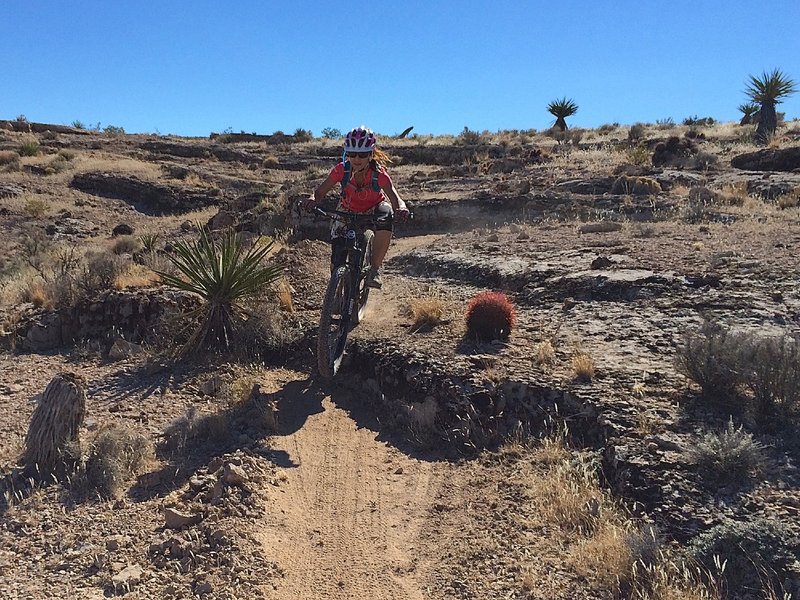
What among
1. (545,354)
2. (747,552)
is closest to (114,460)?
(545,354)

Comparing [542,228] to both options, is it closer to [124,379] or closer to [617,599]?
[124,379]

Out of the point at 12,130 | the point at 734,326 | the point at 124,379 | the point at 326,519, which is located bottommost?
Answer: the point at 326,519

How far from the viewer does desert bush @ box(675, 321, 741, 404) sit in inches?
162

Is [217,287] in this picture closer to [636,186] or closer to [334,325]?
[334,325]

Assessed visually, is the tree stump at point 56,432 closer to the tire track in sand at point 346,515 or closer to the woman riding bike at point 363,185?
the tire track in sand at point 346,515

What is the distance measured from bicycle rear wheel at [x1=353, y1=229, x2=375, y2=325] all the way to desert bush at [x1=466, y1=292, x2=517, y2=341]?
1.16m

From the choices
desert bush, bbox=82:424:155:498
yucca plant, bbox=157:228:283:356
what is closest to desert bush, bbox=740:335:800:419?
desert bush, bbox=82:424:155:498

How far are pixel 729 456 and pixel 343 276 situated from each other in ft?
11.6

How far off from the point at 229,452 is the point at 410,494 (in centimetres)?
138

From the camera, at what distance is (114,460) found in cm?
413

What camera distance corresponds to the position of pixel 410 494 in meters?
4.13

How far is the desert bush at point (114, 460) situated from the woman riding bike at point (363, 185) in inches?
98.2

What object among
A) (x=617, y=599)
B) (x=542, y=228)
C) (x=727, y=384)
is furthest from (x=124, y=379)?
(x=542, y=228)

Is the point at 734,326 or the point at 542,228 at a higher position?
the point at 542,228
